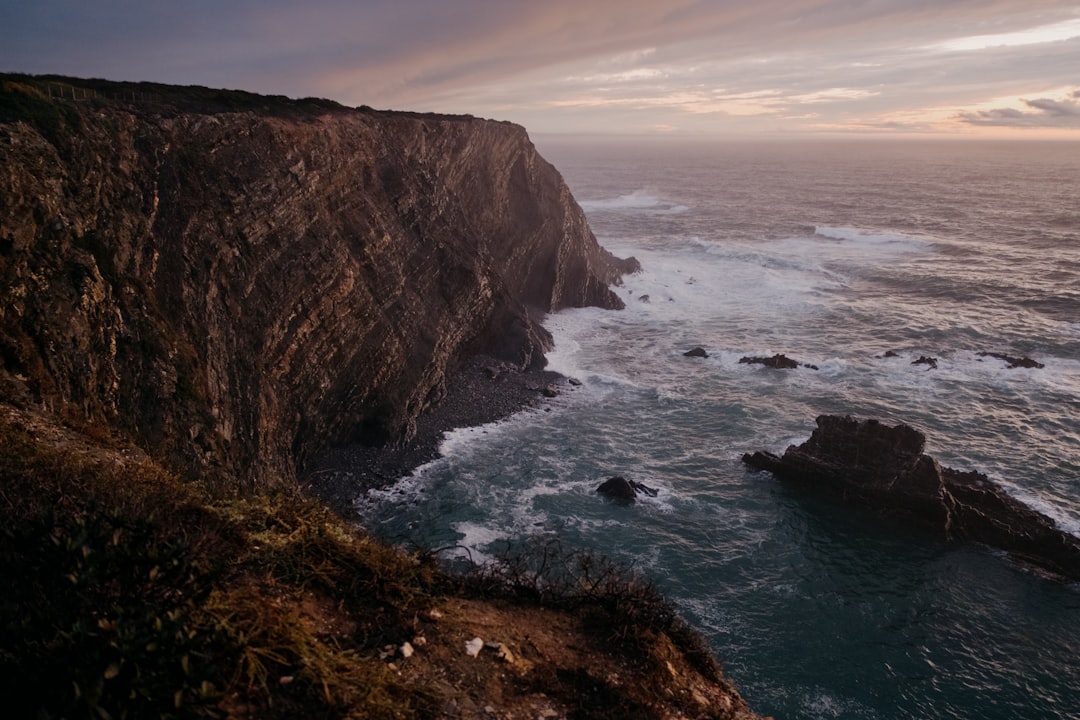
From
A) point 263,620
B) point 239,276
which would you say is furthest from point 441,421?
point 263,620

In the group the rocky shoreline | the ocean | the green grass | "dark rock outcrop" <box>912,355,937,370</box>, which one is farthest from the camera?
"dark rock outcrop" <box>912,355,937,370</box>

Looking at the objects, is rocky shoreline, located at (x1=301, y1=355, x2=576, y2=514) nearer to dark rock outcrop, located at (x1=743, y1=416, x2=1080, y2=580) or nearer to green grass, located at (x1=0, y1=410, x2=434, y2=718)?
dark rock outcrop, located at (x1=743, y1=416, x2=1080, y2=580)

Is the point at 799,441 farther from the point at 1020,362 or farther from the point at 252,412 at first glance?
the point at 252,412

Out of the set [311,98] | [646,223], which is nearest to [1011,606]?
[311,98]

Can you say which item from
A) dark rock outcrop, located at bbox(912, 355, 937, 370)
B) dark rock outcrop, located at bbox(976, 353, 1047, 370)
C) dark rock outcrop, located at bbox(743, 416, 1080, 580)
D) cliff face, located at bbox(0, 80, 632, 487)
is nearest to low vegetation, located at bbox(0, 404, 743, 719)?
cliff face, located at bbox(0, 80, 632, 487)

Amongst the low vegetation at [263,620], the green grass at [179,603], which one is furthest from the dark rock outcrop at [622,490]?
the green grass at [179,603]

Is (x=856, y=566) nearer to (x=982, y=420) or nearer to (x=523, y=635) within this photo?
(x=982, y=420)
